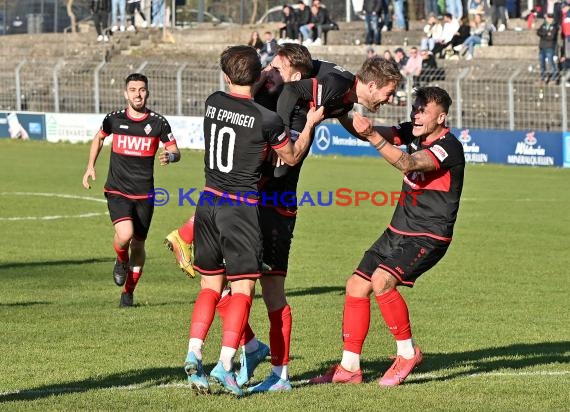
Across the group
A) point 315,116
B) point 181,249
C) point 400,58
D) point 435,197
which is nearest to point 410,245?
point 435,197

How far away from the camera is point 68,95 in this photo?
39250 millimetres

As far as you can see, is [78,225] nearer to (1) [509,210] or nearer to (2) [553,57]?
(1) [509,210]

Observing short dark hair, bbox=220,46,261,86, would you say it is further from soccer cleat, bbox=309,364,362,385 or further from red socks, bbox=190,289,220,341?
soccer cleat, bbox=309,364,362,385

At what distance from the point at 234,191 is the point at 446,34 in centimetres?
3076

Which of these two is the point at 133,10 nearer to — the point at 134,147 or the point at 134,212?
the point at 134,147

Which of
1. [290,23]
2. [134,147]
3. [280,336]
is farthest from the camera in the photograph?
[290,23]

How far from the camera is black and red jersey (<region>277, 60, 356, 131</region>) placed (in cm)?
836

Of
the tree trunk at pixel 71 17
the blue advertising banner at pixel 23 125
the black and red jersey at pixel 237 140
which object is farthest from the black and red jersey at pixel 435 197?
the tree trunk at pixel 71 17

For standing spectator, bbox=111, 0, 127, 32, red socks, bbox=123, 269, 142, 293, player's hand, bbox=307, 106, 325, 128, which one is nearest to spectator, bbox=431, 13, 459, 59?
standing spectator, bbox=111, 0, 127, 32

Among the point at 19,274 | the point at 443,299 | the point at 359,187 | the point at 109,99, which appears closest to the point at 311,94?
the point at 443,299

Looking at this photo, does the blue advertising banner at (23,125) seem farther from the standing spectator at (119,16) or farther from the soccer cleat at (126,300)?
the soccer cleat at (126,300)

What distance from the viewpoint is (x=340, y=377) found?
855cm

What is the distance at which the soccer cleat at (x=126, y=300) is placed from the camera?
41.1 feet

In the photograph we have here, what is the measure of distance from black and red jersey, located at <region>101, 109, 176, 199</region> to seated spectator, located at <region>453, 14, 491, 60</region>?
2522 cm
